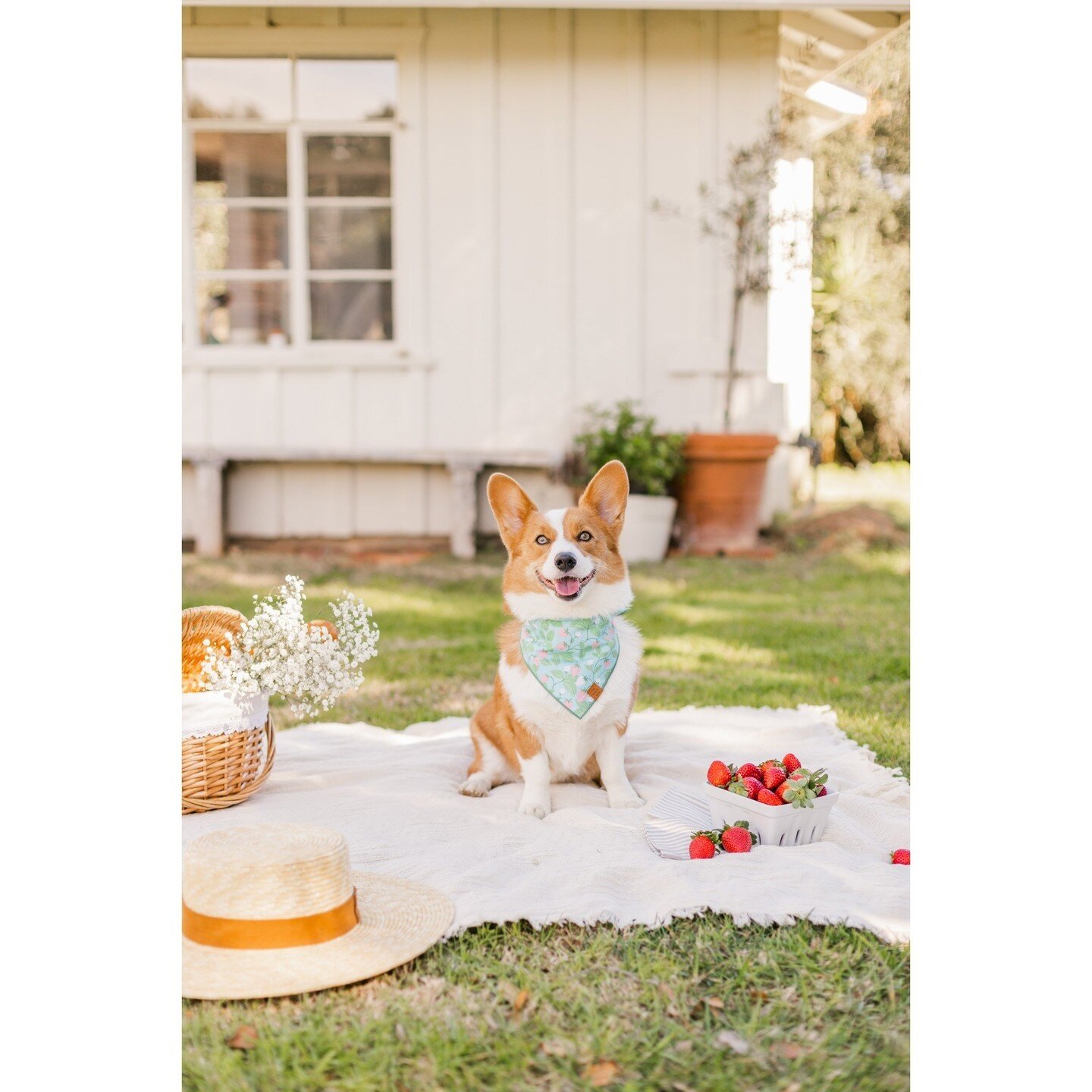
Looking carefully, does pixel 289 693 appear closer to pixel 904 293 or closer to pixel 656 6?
pixel 656 6

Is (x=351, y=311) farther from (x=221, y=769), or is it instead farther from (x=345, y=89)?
(x=221, y=769)

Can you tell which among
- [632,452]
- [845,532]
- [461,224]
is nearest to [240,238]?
[461,224]

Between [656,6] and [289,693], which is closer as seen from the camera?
[289,693]

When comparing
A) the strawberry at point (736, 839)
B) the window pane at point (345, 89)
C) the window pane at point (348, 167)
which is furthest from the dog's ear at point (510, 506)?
the window pane at point (345, 89)

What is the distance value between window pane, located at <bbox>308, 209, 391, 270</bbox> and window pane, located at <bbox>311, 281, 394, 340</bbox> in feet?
0.42

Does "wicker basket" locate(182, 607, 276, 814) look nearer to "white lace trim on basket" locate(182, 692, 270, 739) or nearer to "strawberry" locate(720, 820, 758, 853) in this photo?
"white lace trim on basket" locate(182, 692, 270, 739)

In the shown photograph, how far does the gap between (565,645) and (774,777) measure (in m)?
0.66

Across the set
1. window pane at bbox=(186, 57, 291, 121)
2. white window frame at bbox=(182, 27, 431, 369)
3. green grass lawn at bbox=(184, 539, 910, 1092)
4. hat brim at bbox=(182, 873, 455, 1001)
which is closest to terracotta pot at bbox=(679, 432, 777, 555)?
white window frame at bbox=(182, 27, 431, 369)

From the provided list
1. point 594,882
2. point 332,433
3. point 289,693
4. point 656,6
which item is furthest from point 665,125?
point 594,882

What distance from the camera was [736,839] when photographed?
113 inches

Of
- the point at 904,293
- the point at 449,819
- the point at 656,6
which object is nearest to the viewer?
the point at 449,819

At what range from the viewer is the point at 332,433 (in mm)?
8250

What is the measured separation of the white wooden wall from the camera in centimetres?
810
